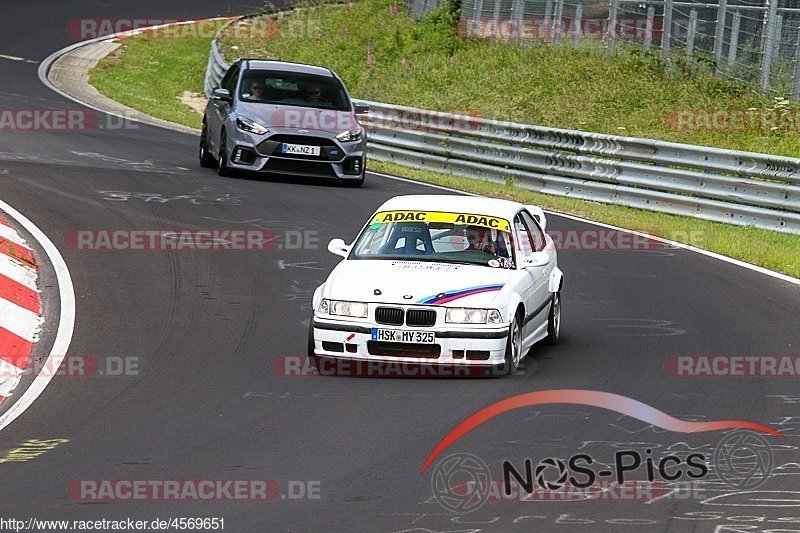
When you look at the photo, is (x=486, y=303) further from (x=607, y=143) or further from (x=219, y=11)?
(x=219, y=11)

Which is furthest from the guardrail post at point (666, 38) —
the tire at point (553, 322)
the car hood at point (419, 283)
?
the car hood at point (419, 283)

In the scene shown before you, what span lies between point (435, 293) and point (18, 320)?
3.56 meters

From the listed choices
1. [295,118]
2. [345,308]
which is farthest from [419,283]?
[295,118]

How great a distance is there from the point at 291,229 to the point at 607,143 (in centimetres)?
658

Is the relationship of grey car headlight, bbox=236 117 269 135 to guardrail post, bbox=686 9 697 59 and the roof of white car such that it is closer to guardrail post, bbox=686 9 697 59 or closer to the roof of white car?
the roof of white car

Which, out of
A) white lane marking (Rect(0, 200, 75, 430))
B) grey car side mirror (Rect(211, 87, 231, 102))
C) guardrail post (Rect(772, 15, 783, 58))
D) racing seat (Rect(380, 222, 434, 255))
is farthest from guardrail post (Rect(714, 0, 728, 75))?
racing seat (Rect(380, 222, 434, 255))

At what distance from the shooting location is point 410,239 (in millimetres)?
11547

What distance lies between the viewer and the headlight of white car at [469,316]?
10.6 m

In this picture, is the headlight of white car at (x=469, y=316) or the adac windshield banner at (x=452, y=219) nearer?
the headlight of white car at (x=469, y=316)

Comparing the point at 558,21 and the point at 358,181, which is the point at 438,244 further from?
the point at 558,21

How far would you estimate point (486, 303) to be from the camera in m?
10.6

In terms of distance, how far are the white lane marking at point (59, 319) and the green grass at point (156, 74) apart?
15.0 metres

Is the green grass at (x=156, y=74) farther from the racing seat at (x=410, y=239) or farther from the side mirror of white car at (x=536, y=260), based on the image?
the side mirror of white car at (x=536, y=260)

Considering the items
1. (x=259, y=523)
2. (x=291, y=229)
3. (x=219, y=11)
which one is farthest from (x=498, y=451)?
(x=219, y=11)
